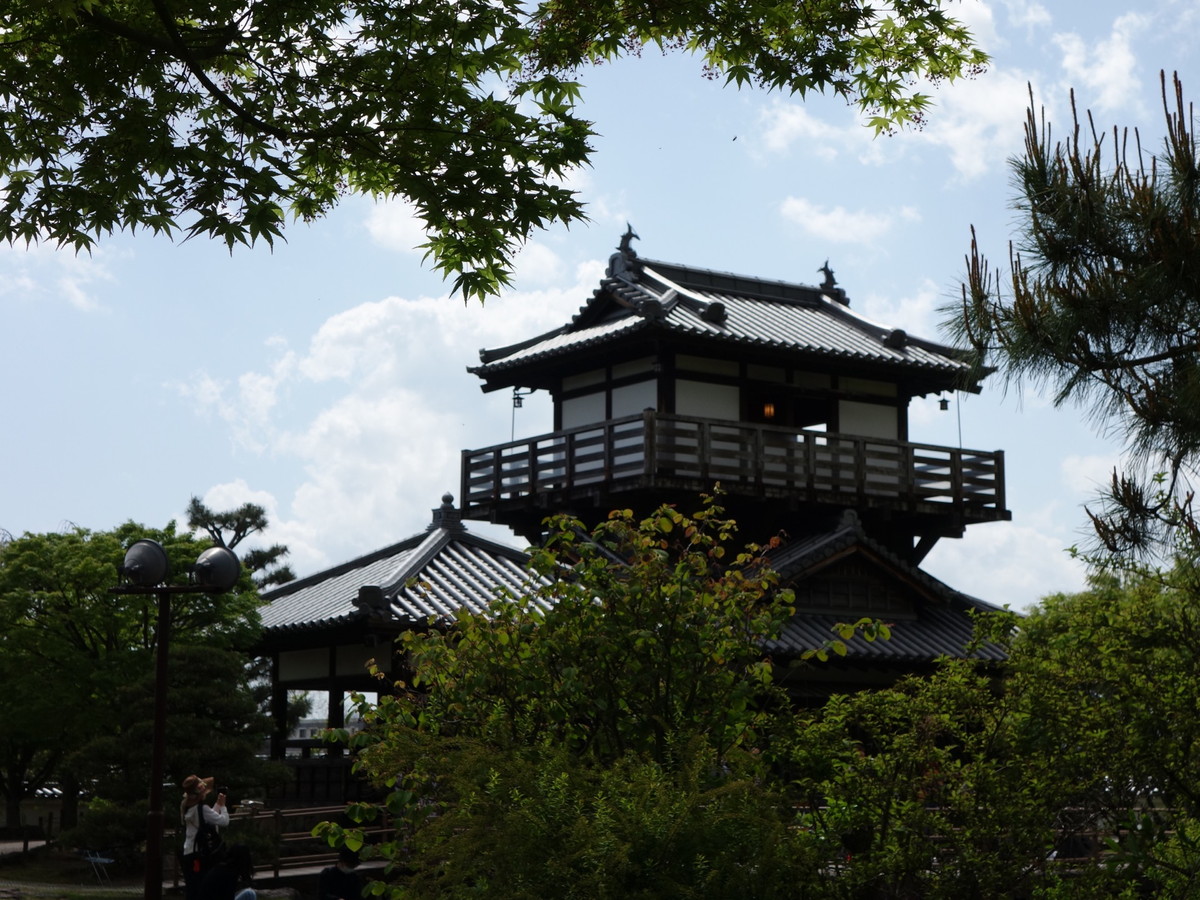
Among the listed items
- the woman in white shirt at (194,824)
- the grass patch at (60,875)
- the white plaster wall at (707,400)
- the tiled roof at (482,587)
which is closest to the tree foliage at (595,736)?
the woman in white shirt at (194,824)

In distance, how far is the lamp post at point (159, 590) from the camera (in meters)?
12.8

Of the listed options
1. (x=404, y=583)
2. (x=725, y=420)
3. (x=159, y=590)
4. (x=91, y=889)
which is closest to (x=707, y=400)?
(x=725, y=420)

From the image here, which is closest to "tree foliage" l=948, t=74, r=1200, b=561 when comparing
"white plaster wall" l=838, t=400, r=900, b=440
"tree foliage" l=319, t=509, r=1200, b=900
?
"tree foliage" l=319, t=509, r=1200, b=900

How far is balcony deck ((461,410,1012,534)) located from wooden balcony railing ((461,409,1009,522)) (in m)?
0.02

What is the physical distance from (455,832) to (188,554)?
16.3 metres

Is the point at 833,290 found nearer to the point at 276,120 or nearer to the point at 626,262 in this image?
the point at 626,262

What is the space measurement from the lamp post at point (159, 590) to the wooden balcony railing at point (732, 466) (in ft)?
40.6

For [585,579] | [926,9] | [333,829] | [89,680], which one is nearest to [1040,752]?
[585,579]

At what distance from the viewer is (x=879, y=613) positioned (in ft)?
88.2

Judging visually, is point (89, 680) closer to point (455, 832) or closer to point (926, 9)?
point (455, 832)

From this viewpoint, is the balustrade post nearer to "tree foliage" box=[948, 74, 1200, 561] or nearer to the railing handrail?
the railing handrail

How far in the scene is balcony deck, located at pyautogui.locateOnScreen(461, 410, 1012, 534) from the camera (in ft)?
83.8

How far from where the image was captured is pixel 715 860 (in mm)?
6371

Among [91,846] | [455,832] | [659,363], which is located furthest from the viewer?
[659,363]
